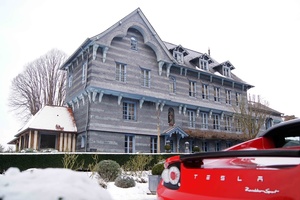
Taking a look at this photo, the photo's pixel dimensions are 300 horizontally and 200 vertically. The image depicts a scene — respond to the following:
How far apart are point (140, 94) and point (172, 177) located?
785 inches

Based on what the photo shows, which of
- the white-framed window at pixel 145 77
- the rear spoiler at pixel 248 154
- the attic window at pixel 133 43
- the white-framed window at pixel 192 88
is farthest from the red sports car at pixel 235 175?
the white-framed window at pixel 192 88

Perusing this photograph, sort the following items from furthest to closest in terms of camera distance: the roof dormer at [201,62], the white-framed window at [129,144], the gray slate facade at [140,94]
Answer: the roof dormer at [201,62]
the white-framed window at [129,144]
the gray slate facade at [140,94]

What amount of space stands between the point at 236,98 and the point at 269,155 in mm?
30126

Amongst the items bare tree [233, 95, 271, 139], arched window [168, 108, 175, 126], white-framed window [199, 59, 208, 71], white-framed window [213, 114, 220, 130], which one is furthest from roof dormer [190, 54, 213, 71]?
arched window [168, 108, 175, 126]

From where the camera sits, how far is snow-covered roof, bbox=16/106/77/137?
2048cm

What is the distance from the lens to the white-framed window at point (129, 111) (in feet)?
73.2

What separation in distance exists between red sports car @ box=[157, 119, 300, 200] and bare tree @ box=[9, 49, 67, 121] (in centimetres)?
3568

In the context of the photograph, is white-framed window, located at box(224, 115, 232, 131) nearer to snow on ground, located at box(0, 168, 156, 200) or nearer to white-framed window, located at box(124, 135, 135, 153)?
white-framed window, located at box(124, 135, 135, 153)

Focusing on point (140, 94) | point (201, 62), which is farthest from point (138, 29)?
point (201, 62)

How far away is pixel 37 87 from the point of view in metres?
37.0

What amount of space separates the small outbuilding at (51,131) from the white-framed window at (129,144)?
12.8 ft

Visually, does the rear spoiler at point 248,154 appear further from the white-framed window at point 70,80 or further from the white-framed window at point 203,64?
the white-framed window at point 203,64

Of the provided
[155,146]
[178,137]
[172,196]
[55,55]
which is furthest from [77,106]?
[172,196]

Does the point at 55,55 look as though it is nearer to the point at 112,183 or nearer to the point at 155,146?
the point at 155,146
